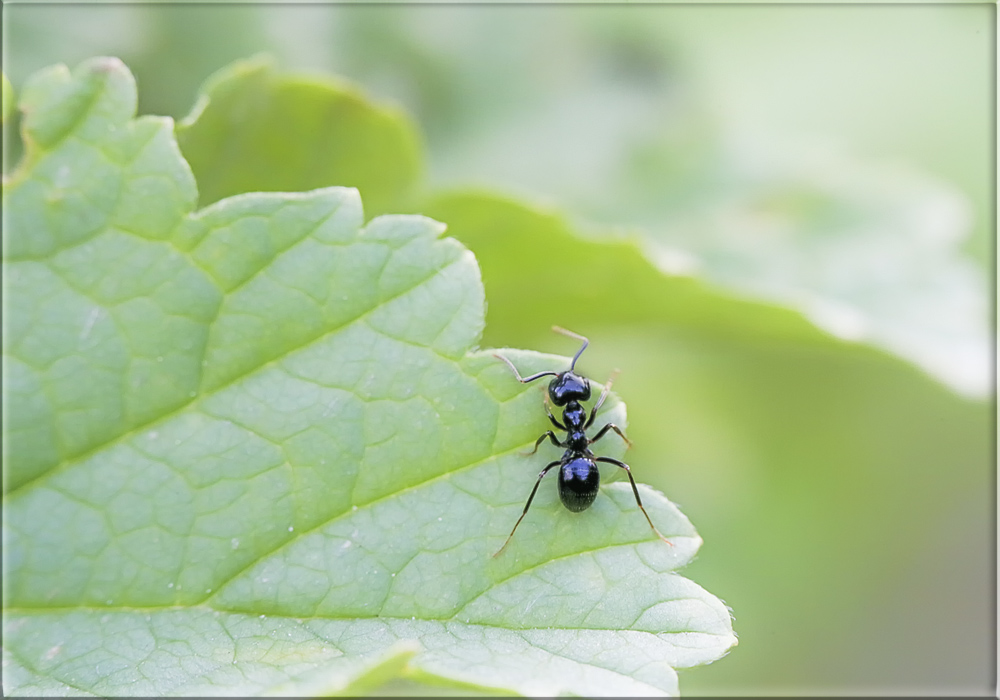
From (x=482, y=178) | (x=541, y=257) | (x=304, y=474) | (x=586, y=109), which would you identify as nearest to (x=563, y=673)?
(x=304, y=474)

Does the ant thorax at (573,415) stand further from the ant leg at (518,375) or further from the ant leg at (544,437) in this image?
the ant leg at (518,375)

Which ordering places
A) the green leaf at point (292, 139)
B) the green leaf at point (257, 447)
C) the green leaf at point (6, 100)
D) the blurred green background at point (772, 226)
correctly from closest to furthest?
the green leaf at point (257, 447) < the green leaf at point (6, 100) < the green leaf at point (292, 139) < the blurred green background at point (772, 226)

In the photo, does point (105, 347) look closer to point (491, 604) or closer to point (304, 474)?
point (304, 474)

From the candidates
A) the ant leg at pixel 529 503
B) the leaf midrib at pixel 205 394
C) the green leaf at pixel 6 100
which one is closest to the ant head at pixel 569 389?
the ant leg at pixel 529 503

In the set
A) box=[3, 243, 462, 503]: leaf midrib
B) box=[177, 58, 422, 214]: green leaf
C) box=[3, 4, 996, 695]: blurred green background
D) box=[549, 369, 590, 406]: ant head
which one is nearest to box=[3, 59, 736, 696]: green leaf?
box=[3, 243, 462, 503]: leaf midrib

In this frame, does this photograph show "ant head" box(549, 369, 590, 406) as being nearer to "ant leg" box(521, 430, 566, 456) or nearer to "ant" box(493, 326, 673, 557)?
"ant" box(493, 326, 673, 557)

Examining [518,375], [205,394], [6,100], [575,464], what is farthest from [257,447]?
[6,100]

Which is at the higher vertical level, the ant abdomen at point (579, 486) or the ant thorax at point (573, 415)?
the ant thorax at point (573, 415)
